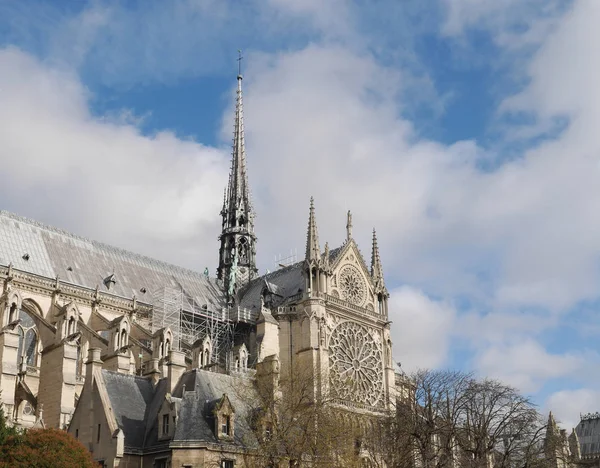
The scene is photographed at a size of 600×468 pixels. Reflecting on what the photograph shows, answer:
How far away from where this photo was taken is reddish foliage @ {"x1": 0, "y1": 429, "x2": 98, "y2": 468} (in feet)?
92.1

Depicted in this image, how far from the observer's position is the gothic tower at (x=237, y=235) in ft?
219

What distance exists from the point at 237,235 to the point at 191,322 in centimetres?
1363

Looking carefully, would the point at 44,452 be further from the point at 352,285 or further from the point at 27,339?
the point at 352,285

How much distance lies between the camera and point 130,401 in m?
33.9

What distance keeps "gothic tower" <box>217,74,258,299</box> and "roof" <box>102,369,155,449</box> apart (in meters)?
29.4

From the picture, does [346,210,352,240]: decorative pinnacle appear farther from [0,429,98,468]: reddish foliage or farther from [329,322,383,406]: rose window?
[0,429,98,468]: reddish foliage

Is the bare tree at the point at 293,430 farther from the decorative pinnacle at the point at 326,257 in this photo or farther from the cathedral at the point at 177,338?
the decorative pinnacle at the point at 326,257

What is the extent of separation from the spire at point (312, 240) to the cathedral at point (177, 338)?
0.07 m

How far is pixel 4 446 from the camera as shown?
1136 inches

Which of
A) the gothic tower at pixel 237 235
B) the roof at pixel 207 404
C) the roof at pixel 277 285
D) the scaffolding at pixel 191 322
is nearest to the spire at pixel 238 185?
the gothic tower at pixel 237 235

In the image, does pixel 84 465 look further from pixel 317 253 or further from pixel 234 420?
pixel 317 253

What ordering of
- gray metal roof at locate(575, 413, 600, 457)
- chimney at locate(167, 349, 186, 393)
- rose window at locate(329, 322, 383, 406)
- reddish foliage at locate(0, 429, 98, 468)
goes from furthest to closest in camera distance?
gray metal roof at locate(575, 413, 600, 457), rose window at locate(329, 322, 383, 406), chimney at locate(167, 349, 186, 393), reddish foliage at locate(0, 429, 98, 468)

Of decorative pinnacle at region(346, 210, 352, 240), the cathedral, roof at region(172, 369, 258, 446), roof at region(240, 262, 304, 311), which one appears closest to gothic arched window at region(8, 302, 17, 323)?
the cathedral

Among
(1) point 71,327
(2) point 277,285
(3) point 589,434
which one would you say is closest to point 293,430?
(1) point 71,327
